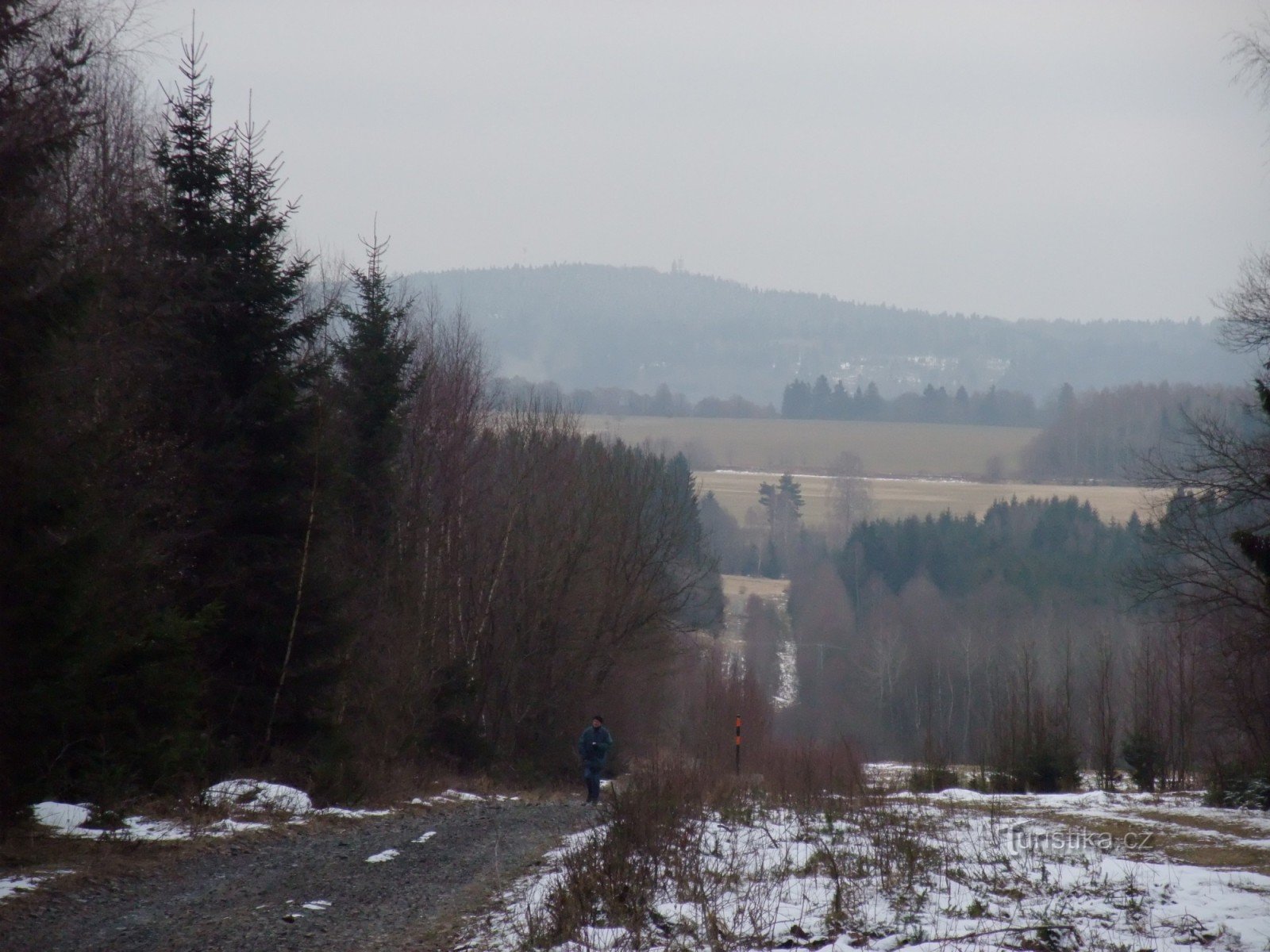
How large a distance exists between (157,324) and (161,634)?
19.5 ft

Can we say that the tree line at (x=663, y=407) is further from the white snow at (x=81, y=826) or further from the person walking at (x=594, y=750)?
the white snow at (x=81, y=826)

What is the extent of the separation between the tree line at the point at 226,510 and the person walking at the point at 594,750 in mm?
3727

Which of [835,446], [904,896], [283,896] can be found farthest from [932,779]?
[835,446]

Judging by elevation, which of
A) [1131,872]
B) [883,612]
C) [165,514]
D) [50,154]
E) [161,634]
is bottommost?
[883,612]

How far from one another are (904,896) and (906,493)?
12922 cm

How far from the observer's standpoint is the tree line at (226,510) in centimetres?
1101

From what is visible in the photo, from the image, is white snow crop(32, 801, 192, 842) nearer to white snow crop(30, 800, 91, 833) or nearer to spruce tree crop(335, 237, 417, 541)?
white snow crop(30, 800, 91, 833)

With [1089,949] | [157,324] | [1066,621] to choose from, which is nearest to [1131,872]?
[1089,949]

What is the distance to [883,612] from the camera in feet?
328

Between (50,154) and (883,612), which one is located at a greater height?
(50,154)

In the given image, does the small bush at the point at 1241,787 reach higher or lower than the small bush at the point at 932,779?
higher

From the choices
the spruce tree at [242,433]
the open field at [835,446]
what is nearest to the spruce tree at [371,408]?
the spruce tree at [242,433]

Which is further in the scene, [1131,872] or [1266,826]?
[1266,826]

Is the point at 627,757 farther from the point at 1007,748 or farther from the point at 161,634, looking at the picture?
the point at 161,634
